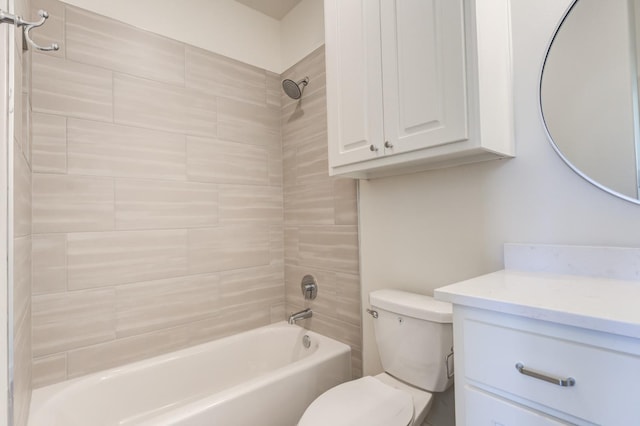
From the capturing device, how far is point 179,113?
1818mm

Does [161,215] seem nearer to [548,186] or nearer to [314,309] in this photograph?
[314,309]

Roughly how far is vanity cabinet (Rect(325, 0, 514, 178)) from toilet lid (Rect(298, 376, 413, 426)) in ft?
3.02

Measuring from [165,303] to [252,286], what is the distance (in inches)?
21.3

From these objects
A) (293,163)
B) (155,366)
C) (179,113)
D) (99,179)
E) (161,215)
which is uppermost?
(179,113)

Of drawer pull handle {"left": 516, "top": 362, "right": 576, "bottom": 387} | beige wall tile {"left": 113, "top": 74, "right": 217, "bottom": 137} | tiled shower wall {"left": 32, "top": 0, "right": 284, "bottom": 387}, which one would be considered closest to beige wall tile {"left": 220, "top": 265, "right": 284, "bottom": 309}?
tiled shower wall {"left": 32, "top": 0, "right": 284, "bottom": 387}

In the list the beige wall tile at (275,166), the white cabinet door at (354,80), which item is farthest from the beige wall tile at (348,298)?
the beige wall tile at (275,166)

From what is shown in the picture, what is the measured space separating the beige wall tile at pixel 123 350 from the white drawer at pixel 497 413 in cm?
156

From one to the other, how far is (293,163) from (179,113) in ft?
2.54

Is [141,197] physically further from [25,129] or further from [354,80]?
[354,80]

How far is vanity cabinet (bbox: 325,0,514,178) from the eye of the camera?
1.00 metres

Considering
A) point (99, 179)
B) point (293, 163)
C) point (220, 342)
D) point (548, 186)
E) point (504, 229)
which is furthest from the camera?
point (293, 163)

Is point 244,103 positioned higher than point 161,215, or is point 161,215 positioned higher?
point 244,103

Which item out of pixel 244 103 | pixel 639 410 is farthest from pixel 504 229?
pixel 244 103

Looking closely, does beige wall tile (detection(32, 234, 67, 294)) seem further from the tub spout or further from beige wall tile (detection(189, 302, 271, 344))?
the tub spout
